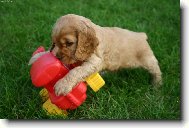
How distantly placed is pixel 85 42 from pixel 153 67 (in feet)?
3.01

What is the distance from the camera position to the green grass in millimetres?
3912

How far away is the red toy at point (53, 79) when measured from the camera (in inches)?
142

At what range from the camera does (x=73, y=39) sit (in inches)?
146

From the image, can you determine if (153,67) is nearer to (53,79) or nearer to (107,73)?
(107,73)

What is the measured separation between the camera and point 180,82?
4074 mm

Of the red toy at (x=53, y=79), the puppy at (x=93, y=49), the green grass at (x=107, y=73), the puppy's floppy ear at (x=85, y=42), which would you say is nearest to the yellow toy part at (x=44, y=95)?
the green grass at (x=107, y=73)

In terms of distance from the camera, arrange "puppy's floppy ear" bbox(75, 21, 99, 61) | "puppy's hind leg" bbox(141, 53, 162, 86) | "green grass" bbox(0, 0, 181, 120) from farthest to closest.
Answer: "puppy's hind leg" bbox(141, 53, 162, 86) → "green grass" bbox(0, 0, 181, 120) → "puppy's floppy ear" bbox(75, 21, 99, 61)

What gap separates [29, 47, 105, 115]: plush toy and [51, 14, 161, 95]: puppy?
59 mm

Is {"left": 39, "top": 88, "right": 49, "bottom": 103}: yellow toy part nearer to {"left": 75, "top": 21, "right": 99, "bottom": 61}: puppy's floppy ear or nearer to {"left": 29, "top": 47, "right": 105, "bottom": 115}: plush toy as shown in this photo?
{"left": 29, "top": 47, "right": 105, "bottom": 115}: plush toy

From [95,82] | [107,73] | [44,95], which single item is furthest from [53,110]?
[107,73]

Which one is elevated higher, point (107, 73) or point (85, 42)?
point (85, 42)

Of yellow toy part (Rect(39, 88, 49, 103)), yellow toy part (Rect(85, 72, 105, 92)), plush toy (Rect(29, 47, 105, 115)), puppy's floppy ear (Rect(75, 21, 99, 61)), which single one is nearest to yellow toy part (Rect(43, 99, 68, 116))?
plush toy (Rect(29, 47, 105, 115))

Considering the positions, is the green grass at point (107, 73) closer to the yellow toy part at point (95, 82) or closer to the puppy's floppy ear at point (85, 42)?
the yellow toy part at point (95, 82)

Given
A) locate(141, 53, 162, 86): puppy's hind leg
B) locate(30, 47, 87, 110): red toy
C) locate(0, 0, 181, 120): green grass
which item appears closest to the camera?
locate(30, 47, 87, 110): red toy
